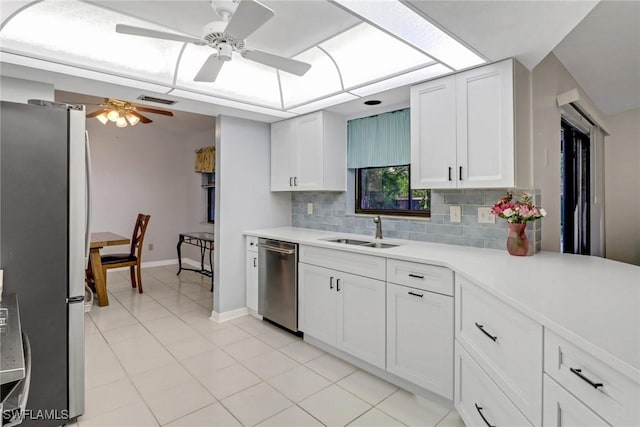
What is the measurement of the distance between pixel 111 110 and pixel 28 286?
2.92m

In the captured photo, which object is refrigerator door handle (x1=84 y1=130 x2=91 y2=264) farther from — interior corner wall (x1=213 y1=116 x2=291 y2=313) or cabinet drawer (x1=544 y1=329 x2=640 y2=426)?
cabinet drawer (x1=544 y1=329 x2=640 y2=426)

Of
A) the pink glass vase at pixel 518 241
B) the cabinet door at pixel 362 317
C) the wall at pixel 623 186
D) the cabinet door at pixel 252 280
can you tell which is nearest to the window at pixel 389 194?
the pink glass vase at pixel 518 241

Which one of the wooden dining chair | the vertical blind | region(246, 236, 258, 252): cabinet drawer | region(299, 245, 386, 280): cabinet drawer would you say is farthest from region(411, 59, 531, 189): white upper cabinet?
the wooden dining chair

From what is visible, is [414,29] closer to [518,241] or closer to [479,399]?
[518,241]

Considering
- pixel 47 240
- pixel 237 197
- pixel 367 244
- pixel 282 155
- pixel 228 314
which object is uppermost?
pixel 282 155

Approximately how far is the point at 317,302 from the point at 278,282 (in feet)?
1.79

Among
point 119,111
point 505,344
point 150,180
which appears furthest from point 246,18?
point 150,180

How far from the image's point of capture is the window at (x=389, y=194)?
301cm

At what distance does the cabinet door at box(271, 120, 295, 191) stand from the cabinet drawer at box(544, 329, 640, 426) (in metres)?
2.90

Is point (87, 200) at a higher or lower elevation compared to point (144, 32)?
lower

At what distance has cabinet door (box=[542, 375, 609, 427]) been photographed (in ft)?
3.08

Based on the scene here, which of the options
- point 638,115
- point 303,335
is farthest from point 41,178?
point 638,115

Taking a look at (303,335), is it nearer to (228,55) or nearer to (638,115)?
(228,55)

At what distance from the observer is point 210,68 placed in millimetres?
2092
